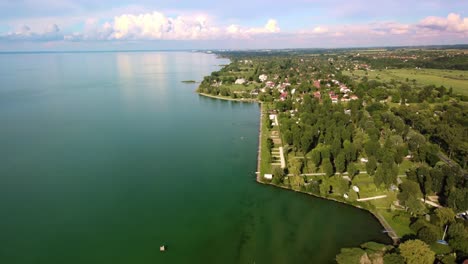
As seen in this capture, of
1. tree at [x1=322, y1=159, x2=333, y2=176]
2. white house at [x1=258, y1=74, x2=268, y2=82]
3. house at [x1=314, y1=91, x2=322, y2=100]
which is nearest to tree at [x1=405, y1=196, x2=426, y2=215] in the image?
tree at [x1=322, y1=159, x2=333, y2=176]

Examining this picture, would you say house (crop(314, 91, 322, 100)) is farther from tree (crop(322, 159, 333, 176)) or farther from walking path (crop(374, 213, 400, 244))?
walking path (crop(374, 213, 400, 244))

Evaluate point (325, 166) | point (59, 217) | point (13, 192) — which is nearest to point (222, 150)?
point (325, 166)

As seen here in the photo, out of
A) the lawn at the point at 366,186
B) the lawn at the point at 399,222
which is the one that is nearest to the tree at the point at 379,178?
the lawn at the point at 366,186

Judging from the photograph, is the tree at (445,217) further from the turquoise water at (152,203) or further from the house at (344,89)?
the house at (344,89)

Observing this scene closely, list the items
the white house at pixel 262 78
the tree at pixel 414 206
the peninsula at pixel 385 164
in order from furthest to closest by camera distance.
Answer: the white house at pixel 262 78, the tree at pixel 414 206, the peninsula at pixel 385 164

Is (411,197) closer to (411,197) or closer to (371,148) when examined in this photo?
(411,197)

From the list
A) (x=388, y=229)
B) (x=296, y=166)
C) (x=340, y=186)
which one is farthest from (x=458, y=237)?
(x=296, y=166)

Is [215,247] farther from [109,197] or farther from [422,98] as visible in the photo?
[422,98]
